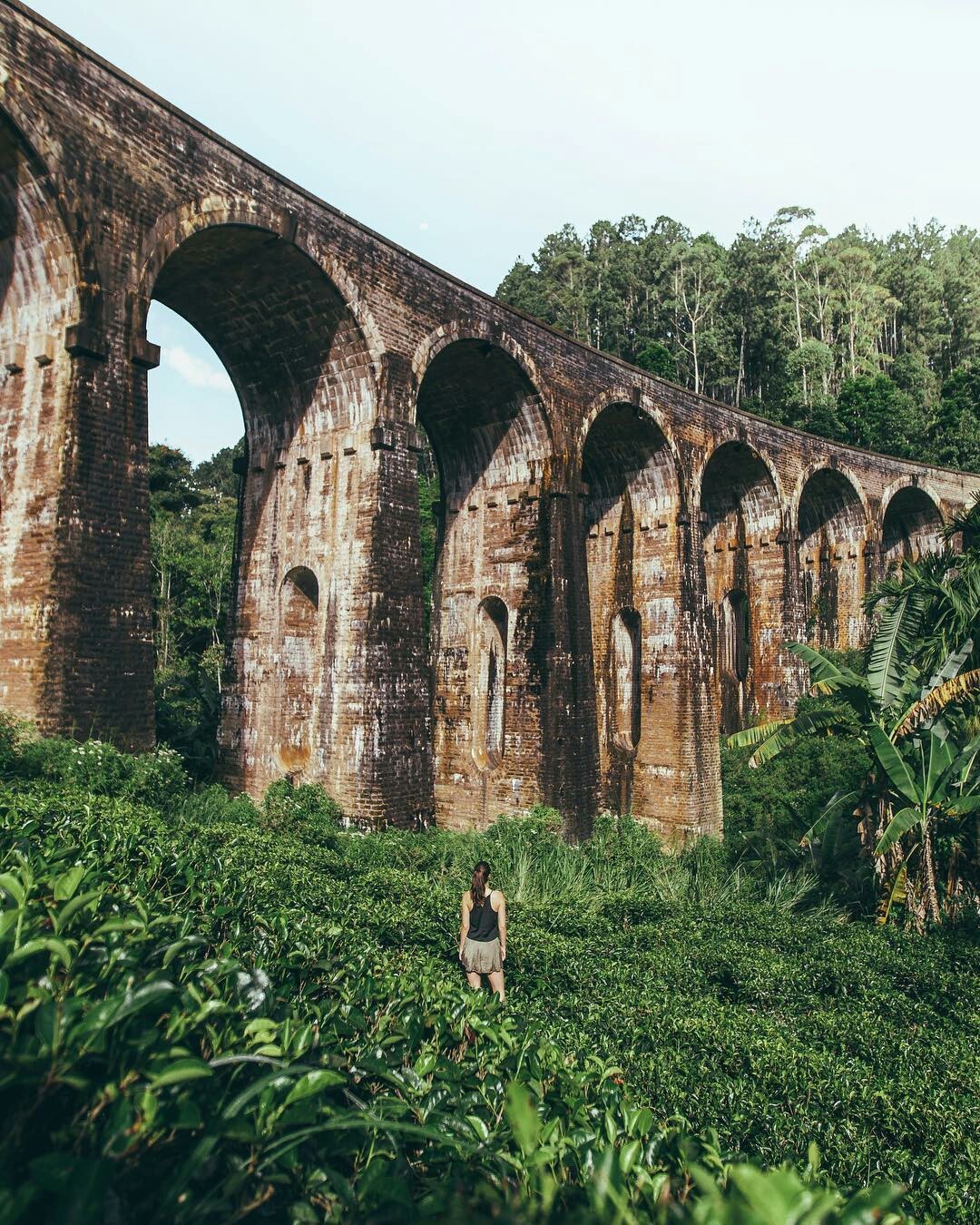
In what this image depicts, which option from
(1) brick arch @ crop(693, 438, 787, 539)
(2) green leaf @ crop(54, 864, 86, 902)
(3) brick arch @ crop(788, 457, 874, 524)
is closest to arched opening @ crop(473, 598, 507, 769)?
(1) brick arch @ crop(693, 438, 787, 539)

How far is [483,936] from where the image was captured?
269 inches

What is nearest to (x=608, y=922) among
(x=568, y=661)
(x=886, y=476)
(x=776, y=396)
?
(x=568, y=661)

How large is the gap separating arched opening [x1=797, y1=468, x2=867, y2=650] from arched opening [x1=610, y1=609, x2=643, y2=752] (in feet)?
24.0

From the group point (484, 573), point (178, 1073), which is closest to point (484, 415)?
point (484, 573)

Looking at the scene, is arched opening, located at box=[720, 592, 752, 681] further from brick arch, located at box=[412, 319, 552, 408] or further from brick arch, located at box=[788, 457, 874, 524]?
brick arch, located at box=[412, 319, 552, 408]

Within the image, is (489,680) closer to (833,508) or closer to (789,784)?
(789,784)

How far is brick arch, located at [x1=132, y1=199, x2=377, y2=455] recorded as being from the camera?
11828mm

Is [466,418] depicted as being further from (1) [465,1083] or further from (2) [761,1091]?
(1) [465,1083]

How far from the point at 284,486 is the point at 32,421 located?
15.3 ft

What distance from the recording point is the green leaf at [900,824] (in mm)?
10312

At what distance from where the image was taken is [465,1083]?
8.70 feet

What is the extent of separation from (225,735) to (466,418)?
7.23 metres

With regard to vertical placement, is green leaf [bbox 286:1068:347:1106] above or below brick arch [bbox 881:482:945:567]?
below

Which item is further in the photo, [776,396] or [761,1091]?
[776,396]
